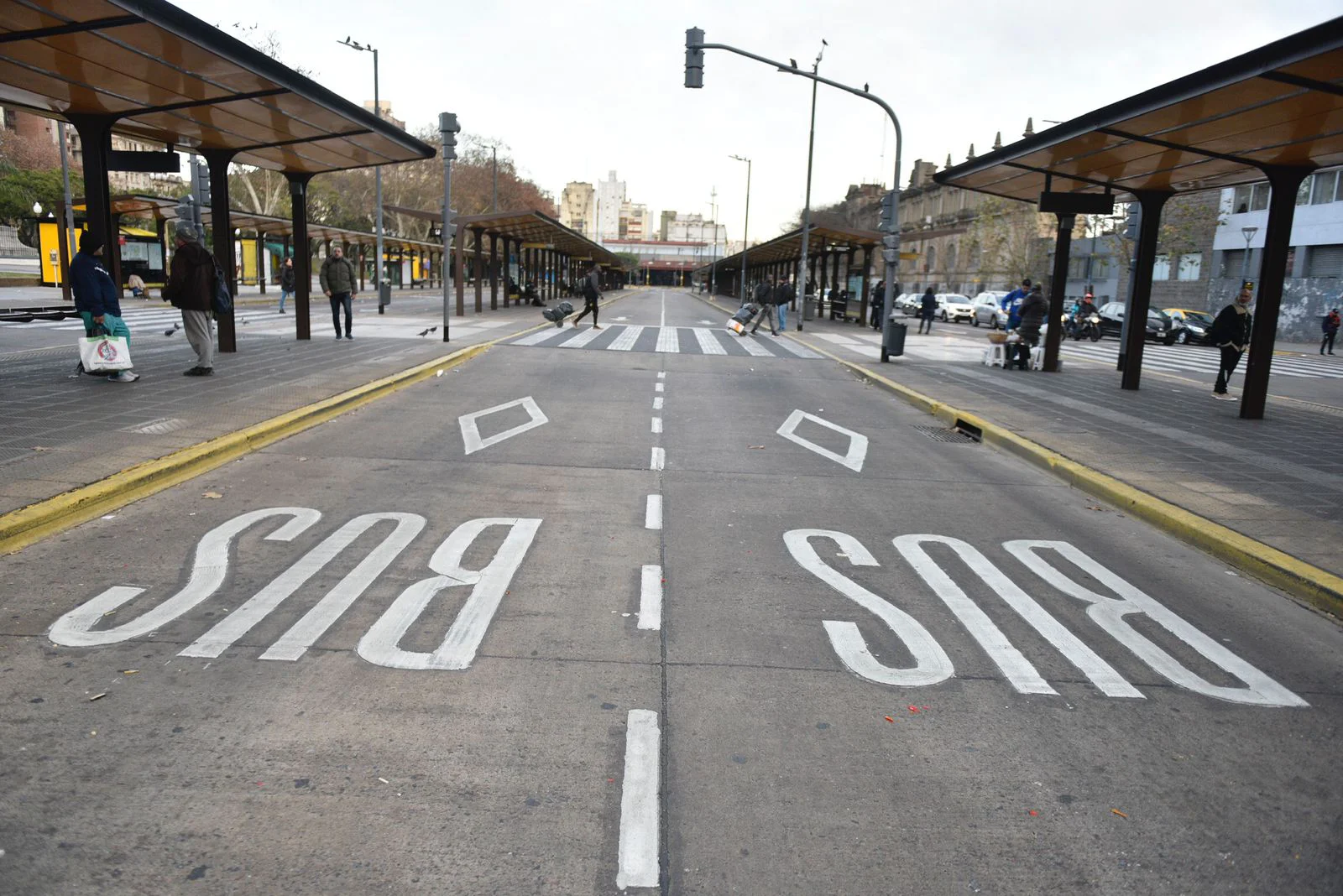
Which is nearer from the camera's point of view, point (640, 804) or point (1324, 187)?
point (640, 804)

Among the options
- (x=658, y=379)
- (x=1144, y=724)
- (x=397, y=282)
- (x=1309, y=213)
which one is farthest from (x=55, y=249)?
(x=1309, y=213)

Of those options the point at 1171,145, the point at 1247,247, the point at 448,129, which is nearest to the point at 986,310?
the point at 1247,247

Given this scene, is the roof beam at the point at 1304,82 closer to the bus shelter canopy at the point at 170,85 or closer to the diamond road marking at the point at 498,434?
the diamond road marking at the point at 498,434

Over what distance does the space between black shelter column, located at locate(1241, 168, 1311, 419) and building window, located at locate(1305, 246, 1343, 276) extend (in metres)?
34.5

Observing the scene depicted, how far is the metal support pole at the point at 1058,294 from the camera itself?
18.9 m

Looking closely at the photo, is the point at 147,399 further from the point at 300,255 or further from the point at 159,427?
the point at 300,255

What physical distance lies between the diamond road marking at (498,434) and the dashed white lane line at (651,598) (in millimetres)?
3979

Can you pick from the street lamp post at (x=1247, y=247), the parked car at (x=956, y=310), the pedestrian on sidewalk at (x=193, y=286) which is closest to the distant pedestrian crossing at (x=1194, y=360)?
the street lamp post at (x=1247, y=247)

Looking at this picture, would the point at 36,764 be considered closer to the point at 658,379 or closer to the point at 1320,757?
the point at 1320,757

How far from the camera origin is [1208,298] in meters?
48.5

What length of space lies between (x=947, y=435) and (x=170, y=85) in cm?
1076

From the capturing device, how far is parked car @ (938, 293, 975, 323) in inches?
1950

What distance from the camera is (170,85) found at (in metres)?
12.0

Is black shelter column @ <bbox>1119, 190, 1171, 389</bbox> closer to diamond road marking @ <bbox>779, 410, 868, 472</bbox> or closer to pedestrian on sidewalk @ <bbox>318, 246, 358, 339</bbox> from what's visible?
diamond road marking @ <bbox>779, 410, 868, 472</bbox>
